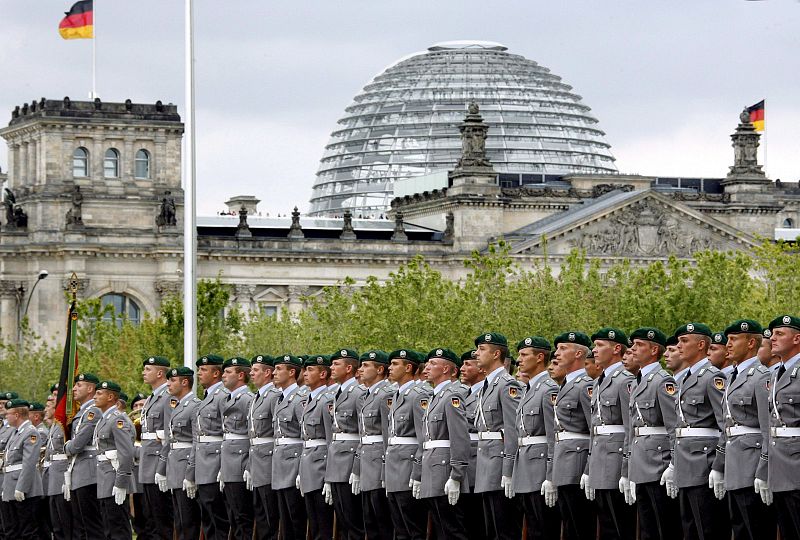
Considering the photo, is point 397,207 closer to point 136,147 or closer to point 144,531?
point 136,147

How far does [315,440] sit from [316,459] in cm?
26

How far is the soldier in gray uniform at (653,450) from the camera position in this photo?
72.3 ft

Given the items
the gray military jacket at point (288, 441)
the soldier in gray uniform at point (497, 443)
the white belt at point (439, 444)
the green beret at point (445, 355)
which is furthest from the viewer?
the gray military jacket at point (288, 441)

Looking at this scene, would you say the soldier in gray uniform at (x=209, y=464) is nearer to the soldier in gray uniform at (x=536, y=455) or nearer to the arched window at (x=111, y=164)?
the soldier in gray uniform at (x=536, y=455)

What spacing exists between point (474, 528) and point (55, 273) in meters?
83.1

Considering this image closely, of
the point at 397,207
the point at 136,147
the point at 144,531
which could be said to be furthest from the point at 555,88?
the point at 144,531

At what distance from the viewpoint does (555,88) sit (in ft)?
500

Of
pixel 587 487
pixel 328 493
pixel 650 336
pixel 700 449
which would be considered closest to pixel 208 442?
pixel 328 493

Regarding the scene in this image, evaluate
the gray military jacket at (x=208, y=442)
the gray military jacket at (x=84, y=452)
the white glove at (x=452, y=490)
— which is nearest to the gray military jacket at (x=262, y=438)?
the gray military jacket at (x=208, y=442)

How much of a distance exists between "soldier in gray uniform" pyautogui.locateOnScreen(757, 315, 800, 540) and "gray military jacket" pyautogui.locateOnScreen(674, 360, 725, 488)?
91 centimetres

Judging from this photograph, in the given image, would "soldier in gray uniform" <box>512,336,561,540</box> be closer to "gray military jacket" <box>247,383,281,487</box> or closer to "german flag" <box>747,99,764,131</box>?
"gray military jacket" <box>247,383,281,487</box>

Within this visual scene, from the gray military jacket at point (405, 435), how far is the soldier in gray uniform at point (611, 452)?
258cm

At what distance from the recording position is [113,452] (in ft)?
94.5

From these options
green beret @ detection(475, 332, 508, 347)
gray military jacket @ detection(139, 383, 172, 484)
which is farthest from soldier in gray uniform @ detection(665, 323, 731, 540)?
gray military jacket @ detection(139, 383, 172, 484)
